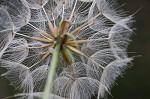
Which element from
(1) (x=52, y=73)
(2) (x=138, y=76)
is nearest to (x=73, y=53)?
(1) (x=52, y=73)

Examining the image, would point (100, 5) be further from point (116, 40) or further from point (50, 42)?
point (50, 42)

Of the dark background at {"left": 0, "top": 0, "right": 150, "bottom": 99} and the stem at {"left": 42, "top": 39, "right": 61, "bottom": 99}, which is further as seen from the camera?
the dark background at {"left": 0, "top": 0, "right": 150, "bottom": 99}

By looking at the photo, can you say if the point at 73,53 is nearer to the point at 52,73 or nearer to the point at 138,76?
the point at 52,73

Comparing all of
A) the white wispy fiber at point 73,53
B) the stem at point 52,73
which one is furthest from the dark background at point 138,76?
the stem at point 52,73

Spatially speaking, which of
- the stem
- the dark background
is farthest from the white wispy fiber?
the dark background

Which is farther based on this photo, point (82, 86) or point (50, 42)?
point (82, 86)

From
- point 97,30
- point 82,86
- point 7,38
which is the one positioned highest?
point 7,38

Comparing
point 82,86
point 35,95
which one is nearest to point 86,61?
point 82,86

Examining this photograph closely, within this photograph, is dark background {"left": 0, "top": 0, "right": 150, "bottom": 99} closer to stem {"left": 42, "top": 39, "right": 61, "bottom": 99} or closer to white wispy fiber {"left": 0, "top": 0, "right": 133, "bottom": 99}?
white wispy fiber {"left": 0, "top": 0, "right": 133, "bottom": 99}
